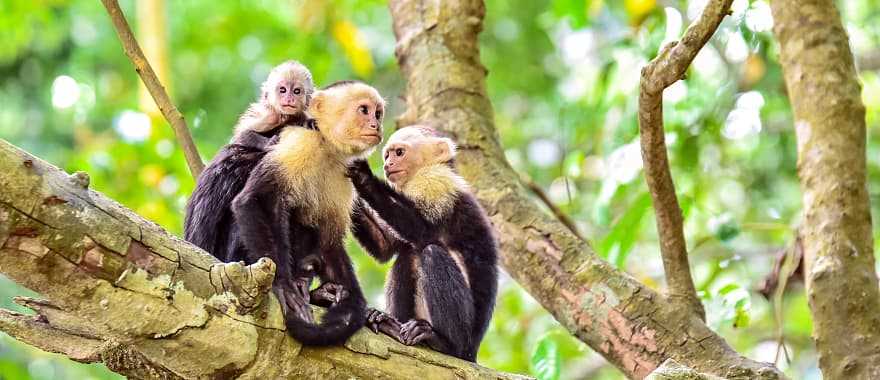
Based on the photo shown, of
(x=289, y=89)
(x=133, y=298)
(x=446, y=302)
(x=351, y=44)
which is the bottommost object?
(x=133, y=298)

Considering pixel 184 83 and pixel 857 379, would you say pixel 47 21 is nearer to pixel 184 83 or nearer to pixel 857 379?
pixel 184 83

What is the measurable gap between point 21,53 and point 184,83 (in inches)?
65.2

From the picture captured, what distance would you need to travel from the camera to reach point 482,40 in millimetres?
9477

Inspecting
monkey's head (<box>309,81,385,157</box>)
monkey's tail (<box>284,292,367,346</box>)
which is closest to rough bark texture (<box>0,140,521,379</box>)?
monkey's tail (<box>284,292,367,346</box>)

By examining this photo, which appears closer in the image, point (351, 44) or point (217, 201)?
point (217, 201)

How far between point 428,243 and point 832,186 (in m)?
1.63

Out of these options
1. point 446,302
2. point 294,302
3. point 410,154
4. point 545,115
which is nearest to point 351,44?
point 410,154

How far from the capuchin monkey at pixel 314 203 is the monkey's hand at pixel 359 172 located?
8 cm

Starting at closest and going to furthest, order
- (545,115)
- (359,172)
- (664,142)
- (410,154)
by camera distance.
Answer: (664,142), (359,172), (410,154), (545,115)

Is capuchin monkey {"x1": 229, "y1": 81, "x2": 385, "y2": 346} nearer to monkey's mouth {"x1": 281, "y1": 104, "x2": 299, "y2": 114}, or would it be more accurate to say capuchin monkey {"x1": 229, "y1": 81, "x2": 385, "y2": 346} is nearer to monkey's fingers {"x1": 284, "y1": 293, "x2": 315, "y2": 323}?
monkey's fingers {"x1": 284, "y1": 293, "x2": 315, "y2": 323}

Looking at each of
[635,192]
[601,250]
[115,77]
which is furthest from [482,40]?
[601,250]

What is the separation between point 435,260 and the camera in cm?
370

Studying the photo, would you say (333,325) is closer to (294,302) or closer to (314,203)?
(294,302)

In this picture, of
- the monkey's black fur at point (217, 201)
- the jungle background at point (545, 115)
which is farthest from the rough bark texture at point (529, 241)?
the monkey's black fur at point (217, 201)
